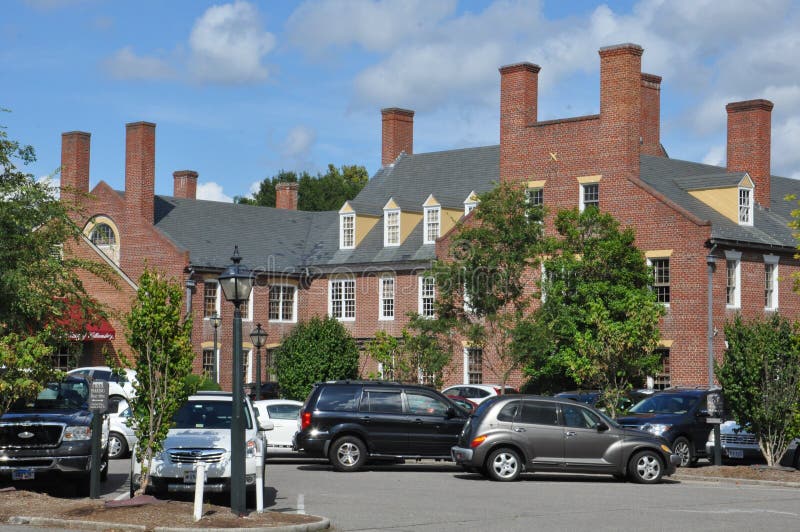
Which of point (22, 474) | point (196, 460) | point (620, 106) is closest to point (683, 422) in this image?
point (196, 460)

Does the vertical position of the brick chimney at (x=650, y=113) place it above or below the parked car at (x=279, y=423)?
above

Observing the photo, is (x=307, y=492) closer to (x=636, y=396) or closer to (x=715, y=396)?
(x=715, y=396)

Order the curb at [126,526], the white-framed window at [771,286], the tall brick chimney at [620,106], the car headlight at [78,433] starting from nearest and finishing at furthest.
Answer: the curb at [126,526] < the car headlight at [78,433] < the tall brick chimney at [620,106] < the white-framed window at [771,286]

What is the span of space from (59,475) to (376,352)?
21.2 meters

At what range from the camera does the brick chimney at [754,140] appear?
4719 centimetres

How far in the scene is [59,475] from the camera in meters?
20.2

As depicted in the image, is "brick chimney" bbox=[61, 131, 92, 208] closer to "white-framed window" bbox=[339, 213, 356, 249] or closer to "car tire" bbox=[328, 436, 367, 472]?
"white-framed window" bbox=[339, 213, 356, 249]

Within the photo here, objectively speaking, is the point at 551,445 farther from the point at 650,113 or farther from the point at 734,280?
the point at 650,113

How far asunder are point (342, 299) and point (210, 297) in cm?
567

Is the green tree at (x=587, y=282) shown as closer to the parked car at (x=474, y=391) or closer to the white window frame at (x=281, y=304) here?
the parked car at (x=474, y=391)

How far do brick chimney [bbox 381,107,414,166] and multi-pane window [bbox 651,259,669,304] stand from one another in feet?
64.4

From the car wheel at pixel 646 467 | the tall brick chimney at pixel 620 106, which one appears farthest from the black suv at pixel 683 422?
the tall brick chimney at pixel 620 106

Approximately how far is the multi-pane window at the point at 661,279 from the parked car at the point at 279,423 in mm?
17337

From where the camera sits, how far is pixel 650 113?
53125 mm
